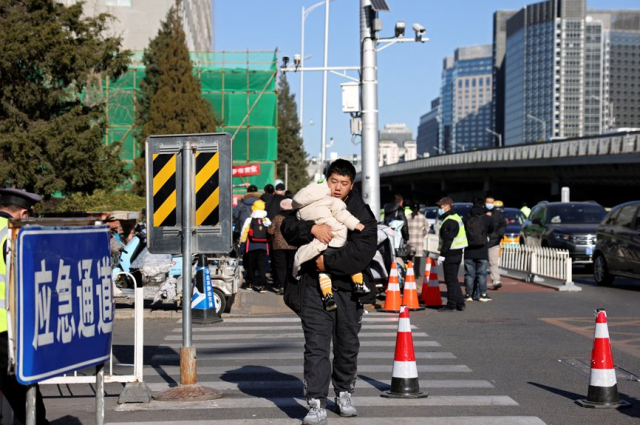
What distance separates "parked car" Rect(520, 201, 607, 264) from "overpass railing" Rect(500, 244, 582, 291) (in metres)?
1.30

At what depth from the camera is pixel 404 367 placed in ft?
27.5

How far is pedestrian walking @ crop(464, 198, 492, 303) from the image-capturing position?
17.0 meters

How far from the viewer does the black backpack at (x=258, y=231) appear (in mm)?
18750

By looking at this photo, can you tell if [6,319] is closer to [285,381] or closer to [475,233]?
[285,381]

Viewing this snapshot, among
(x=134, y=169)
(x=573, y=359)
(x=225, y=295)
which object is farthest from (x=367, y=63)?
(x=134, y=169)

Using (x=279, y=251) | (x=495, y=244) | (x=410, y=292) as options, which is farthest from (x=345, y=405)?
(x=495, y=244)

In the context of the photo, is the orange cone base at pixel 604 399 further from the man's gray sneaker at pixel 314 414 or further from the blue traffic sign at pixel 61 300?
the blue traffic sign at pixel 61 300

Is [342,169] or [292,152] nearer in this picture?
[342,169]

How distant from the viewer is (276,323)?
14539 millimetres

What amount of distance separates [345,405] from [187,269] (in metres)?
1.97

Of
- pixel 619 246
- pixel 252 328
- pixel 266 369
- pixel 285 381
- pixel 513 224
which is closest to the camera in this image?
pixel 285 381

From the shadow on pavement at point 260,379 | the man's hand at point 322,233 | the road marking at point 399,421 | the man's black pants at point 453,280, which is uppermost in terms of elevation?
the man's hand at point 322,233

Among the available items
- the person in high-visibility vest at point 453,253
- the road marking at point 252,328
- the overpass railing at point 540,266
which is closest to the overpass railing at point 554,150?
the overpass railing at point 540,266

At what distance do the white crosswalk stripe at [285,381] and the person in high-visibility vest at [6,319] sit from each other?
1428 millimetres
